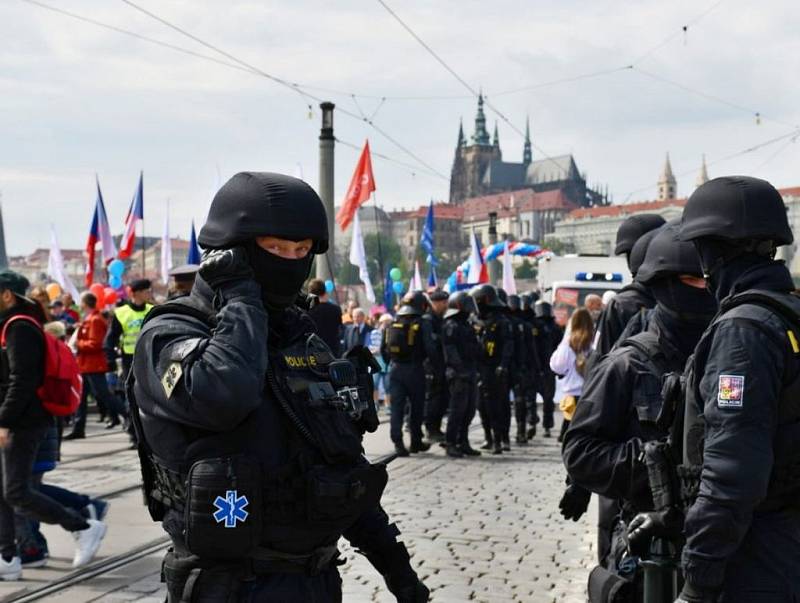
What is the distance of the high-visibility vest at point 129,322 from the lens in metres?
13.7

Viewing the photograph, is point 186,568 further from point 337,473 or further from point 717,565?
point 717,565

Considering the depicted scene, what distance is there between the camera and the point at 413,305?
14445 millimetres

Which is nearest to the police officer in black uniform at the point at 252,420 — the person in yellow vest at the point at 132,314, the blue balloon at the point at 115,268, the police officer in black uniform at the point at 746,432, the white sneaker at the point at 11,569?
the police officer in black uniform at the point at 746,432

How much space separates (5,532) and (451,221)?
17829cm

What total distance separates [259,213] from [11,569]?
15.3ft

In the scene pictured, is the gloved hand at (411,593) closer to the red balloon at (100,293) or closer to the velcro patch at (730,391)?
the velcro patch at (730,391)

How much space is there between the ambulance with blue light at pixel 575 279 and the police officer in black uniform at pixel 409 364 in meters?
9.33

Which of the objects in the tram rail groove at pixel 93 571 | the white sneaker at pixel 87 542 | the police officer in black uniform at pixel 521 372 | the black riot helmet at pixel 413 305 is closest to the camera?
the tram rail groove at pixel 93 571

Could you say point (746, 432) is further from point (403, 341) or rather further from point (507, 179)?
point (507, 179)

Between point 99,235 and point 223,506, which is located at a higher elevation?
point 99,235

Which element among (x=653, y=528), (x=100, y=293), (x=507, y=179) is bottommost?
(x=653, y=528)

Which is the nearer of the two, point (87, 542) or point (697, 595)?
point (697, 595)

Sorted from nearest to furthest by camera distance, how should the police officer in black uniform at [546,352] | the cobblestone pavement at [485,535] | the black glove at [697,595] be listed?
1. the black glove at [697,595]
2. the cobblestone pavement at [485,535]
3. the police officer in black uniform at [546,352]

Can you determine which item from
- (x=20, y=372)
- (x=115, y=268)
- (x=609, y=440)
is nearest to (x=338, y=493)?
(x=609, y=440)
